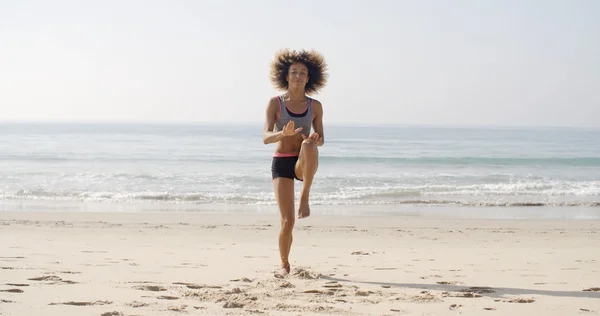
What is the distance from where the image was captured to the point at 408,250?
816 cm

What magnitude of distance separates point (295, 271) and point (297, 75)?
178 cm

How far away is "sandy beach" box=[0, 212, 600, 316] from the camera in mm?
4359

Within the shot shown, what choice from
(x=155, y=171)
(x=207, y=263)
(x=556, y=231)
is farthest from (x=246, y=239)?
(x=155, y=171)

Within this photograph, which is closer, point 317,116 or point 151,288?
point 151,288

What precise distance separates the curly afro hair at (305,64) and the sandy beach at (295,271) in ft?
5.75

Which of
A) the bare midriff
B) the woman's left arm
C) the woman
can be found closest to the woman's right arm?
the woman

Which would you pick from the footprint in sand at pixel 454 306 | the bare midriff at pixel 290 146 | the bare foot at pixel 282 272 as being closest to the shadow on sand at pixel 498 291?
the footprint in sand at pixel 454 306

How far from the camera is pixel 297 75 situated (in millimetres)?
5742

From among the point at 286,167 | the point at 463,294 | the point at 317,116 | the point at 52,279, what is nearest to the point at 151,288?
the point at 52,279

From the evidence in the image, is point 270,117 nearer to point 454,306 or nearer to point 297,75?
point 297,75

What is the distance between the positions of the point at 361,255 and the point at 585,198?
1230 cm

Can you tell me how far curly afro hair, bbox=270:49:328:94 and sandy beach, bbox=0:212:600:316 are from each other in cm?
175

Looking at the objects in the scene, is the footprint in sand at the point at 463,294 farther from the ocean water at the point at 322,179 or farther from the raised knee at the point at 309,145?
the ocean water at the point at 322,179

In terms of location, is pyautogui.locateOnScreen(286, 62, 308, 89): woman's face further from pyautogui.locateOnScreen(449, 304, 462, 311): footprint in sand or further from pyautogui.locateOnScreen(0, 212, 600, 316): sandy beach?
pyautogui.locateOnScreen(449, 304, 462, 311): footprint in sand
